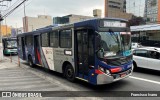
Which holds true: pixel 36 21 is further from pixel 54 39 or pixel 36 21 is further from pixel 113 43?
pixel 113 43

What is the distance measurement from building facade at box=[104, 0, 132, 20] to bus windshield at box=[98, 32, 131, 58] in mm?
54163

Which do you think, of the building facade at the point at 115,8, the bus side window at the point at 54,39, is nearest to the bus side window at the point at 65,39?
the bus side window at the point at 54,39

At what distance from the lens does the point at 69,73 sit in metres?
8.69

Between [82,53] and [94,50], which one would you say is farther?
[82,53]

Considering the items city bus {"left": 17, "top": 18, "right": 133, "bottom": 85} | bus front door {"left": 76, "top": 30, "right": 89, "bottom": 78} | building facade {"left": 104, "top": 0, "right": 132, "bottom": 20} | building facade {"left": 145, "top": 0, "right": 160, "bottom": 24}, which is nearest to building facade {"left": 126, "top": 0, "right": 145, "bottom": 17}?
building facade {"left": 145, "top": 0, "right": 160, "bottom": 24}

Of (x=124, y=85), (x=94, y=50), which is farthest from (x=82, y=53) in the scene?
(x=124, y=85)

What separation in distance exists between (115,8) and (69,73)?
5810cm

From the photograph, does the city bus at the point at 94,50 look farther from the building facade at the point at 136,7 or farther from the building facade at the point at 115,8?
the building facade at the point at 115,8

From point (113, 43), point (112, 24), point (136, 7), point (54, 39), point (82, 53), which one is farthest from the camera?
point (136, 7)

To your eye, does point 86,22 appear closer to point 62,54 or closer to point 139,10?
point 62,54

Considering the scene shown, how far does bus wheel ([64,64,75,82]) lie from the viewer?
841cm

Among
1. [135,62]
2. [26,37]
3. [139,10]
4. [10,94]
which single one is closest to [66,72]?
[10,94]

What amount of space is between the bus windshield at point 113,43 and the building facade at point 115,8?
178ft

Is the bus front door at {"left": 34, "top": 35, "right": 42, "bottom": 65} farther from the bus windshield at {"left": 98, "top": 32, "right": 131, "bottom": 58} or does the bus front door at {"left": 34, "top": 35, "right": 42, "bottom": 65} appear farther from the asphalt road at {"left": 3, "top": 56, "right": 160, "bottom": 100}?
the bus windshield at {"left": 98, "top": 32, "right": 131, "bottom": 58}
